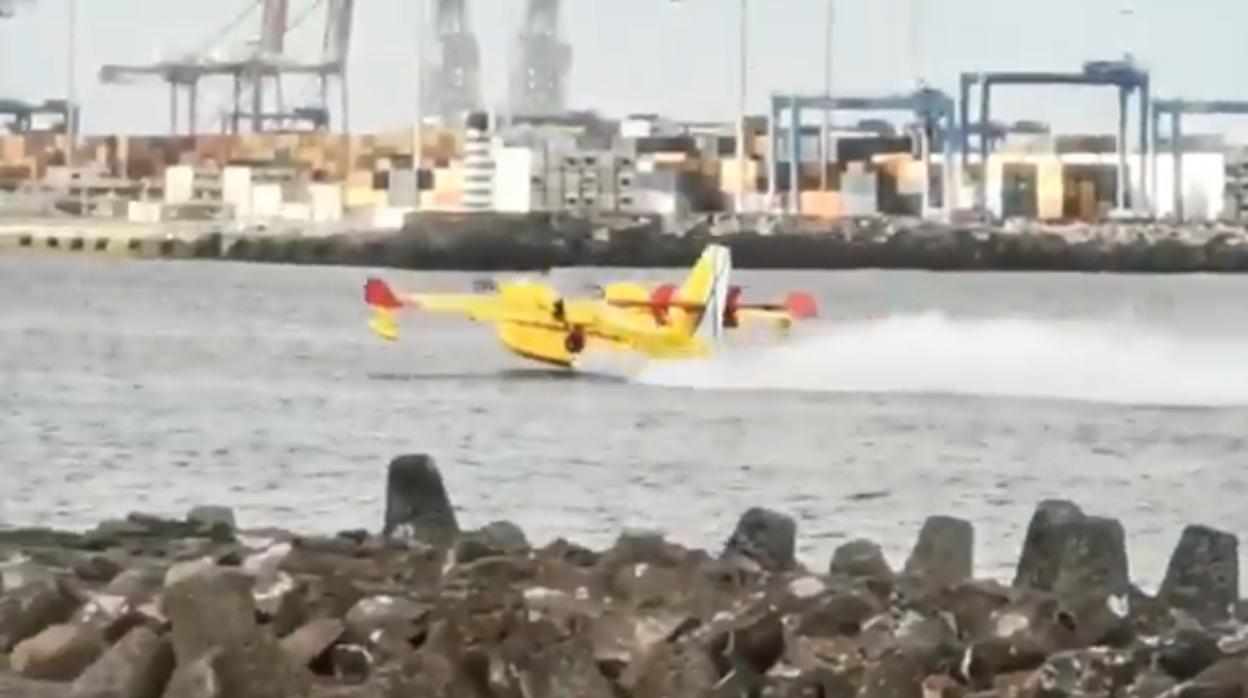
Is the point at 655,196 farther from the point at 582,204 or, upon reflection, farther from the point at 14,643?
the point at 14,643

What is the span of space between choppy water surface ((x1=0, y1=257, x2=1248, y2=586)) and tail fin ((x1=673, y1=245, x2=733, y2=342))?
118 millimetres

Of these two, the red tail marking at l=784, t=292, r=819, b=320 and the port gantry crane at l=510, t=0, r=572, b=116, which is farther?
the red tail marking at l=784, t=292, r=819, b=320

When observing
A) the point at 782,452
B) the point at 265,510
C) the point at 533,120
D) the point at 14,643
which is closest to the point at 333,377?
the point at 782,452

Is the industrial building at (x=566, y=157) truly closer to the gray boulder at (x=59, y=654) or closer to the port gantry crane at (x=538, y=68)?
the port gantry crane at (x=538, y=68)

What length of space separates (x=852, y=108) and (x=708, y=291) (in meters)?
1.80

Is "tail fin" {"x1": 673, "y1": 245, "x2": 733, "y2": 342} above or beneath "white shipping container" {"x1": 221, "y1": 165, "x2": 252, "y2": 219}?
beneath

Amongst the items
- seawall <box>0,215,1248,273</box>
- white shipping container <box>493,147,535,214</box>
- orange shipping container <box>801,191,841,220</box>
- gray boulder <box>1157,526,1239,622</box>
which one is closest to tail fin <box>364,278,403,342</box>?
seawall <box>0,215,1248,273</box>

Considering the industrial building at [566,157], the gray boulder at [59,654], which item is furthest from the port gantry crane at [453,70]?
the gray boulder at [59,654]

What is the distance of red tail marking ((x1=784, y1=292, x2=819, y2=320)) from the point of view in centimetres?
780

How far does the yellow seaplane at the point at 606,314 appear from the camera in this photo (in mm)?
7426

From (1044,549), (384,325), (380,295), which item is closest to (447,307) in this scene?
(380,295)

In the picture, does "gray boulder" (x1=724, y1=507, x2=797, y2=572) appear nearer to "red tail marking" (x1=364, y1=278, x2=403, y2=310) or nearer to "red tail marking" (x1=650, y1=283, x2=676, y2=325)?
"red tail marking" (x1=650, y1=283, x2=676, y2=325)

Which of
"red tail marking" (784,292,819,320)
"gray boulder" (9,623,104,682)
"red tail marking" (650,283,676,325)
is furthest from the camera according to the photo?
"red tail marking" (784,292,819,320)

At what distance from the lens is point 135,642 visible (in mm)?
3080
